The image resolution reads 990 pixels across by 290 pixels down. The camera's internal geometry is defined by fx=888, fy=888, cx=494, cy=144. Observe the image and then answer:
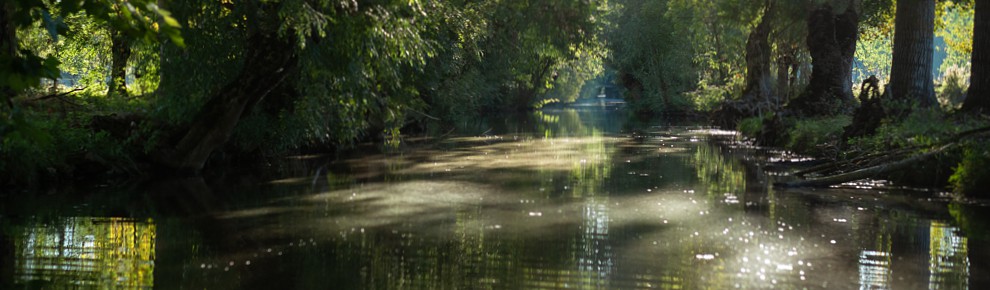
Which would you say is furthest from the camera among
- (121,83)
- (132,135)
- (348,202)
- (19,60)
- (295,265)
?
(121,83)

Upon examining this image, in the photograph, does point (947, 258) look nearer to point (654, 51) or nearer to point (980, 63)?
point (980, 63)

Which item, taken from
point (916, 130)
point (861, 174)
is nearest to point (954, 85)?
point (916, 130)

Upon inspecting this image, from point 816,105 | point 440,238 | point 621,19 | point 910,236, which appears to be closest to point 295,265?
point 440,238

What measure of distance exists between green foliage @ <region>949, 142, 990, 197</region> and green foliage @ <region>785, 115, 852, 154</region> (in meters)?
6.52

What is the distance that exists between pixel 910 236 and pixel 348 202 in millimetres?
7785

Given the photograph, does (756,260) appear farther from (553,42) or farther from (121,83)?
(121,83)

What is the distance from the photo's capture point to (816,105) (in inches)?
1093

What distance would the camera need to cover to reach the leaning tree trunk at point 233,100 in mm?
16609

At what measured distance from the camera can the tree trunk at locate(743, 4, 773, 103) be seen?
35.1 metres

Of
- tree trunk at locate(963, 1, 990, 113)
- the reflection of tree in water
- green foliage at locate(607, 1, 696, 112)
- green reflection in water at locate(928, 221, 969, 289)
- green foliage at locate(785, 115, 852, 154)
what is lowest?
green reflection in water at locate(928, 221, 969, 289)

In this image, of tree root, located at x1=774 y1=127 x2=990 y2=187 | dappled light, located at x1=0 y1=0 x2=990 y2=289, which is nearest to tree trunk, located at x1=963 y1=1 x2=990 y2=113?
dappled light, located at x1=0 y1=0 x2=990 y2=289

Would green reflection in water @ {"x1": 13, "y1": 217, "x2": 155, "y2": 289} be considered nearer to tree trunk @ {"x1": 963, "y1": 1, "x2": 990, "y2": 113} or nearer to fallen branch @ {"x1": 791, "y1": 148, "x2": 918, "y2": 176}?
fallen branch @ {"x1": 791, "y1": 148, "x2": 918, "y2": 176}

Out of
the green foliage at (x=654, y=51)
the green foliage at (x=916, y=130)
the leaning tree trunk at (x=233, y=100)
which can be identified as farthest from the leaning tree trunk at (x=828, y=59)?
the green foliage at (x=654, y=51)

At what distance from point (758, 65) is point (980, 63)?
18566 mm
